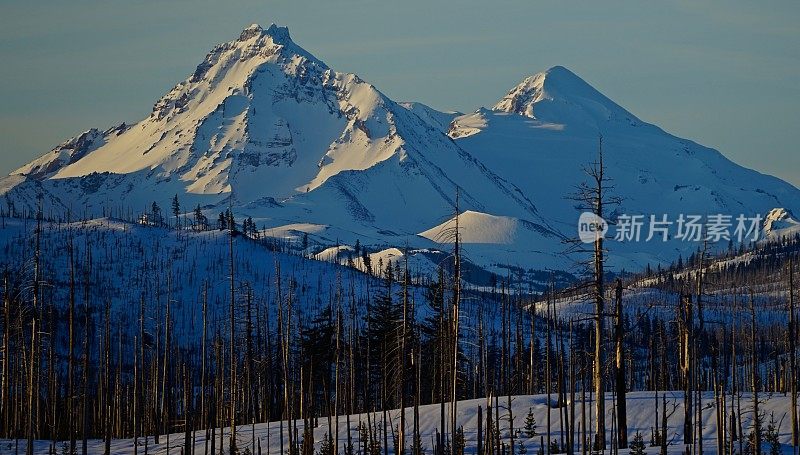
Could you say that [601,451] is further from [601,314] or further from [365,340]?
[365,340]

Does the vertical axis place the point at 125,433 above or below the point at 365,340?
below

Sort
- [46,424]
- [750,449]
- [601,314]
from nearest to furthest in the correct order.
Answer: [601,314], [750,449], [46,424]

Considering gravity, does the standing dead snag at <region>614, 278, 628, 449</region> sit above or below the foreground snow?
above

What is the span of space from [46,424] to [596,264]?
6506 cm

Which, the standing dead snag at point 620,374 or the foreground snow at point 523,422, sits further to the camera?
the foreground snow at point 523,422

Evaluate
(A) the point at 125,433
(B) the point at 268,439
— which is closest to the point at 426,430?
(B) the point at 268,439

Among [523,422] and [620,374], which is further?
[523,422]

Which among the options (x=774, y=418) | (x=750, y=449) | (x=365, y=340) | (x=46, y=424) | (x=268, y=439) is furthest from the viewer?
(x=365, y=340)

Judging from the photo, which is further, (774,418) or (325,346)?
(325,346)

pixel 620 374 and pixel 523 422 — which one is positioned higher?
pixel 620 374

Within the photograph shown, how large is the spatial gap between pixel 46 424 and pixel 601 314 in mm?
65229

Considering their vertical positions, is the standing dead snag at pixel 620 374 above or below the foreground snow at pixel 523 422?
above

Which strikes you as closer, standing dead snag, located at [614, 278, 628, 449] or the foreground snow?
standing dead snag, located at [614, 278, 628, 449]

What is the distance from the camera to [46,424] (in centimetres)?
10731
